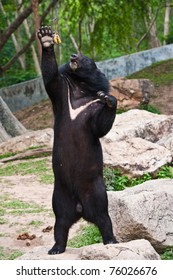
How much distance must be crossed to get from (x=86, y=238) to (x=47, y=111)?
13.6 metres

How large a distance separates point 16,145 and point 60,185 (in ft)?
30.2

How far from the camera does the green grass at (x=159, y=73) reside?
21.3m

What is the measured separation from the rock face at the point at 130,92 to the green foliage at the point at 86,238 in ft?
31.0

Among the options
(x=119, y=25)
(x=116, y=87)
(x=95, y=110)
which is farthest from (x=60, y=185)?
(x=119, y=25)

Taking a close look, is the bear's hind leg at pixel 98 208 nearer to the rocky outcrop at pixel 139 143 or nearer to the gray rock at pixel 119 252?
the gray rock at pixel 119 252

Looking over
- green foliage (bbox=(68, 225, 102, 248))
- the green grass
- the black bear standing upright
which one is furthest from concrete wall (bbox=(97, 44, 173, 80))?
the black bear standing upright

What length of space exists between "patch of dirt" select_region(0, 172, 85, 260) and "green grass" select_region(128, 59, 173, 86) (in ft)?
35.1

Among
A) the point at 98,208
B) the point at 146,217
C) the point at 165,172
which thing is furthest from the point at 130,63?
the point at 98,208

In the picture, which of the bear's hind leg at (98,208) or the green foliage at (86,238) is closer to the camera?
the bear's hind leg at (98,208)

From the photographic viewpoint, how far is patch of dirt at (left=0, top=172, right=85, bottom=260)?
7.52 meters

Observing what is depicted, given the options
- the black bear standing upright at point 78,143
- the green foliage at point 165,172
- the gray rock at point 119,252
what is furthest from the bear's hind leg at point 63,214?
the green foliage at point 165,172

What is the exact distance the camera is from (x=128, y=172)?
9430 mm

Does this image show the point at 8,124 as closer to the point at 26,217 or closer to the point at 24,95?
the point at 24,95

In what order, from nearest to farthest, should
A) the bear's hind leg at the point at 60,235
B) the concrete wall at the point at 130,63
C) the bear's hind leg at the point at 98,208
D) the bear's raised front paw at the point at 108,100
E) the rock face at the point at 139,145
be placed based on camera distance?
the bear's raised front paw at the point at 108,100 → the bear's hind leg at the point at 98,208 → the bear's hind leg at the point at 60,235 → the rock face at the point at 139,145 → the concrete wall at the point at 130,63
